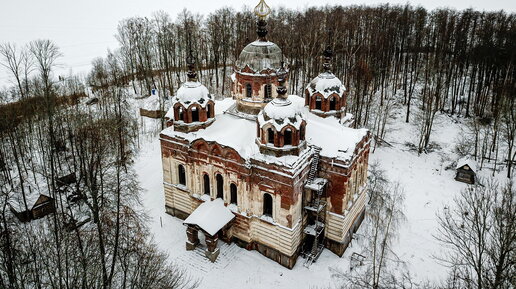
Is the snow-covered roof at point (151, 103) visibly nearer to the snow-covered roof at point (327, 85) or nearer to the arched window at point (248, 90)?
the arched window at point (248, 90)

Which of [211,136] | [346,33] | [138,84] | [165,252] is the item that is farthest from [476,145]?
[138,84]

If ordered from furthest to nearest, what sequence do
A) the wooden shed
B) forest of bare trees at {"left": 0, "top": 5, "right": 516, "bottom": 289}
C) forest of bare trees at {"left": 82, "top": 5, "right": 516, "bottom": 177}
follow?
the wooden shed, forest of bare trees at {"left": 82, "top": 5, "right": 516, "bottom": 177}, forest of bare trees at {"left": 0, "top": 5, "right": 516, "bottom": 289}

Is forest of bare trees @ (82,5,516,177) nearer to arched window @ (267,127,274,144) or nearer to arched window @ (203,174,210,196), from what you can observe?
arched window @ (267,127,274,144)

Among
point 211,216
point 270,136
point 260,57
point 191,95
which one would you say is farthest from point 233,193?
point 260,57

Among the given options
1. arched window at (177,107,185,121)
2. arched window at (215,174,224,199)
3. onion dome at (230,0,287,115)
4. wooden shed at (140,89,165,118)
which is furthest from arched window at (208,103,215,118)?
wooden shed at (140,89,165,118)

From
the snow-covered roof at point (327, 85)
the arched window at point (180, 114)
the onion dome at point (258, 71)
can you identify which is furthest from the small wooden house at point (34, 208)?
the snow-covered roof at point (327, 85)

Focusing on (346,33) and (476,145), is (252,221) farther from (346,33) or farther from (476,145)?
(346,33)
